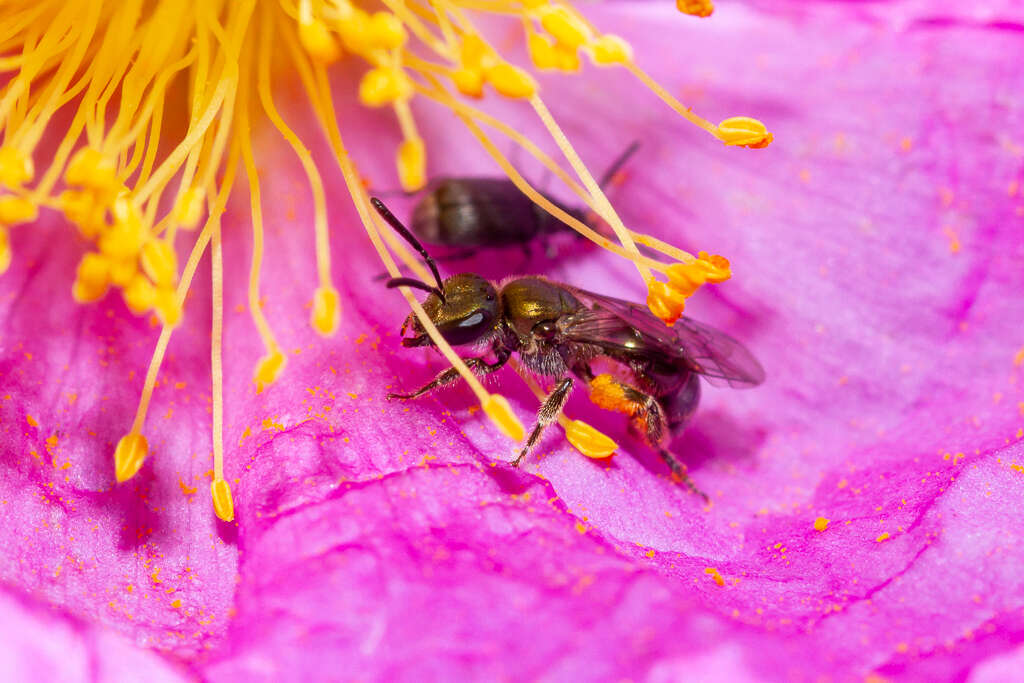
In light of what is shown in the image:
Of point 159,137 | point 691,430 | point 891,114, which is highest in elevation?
point 891,114

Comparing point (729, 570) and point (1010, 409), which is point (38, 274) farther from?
Answer: point (1010, 409)

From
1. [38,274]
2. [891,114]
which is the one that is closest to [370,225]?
[38,274]

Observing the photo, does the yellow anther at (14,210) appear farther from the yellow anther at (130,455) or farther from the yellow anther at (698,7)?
the yellow anther at (698,7)

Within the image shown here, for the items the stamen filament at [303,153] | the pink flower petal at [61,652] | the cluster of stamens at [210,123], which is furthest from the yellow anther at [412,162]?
the pink flower petal at [61,652]

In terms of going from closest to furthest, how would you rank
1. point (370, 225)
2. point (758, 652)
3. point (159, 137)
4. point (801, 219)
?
1. point (758, 652)
2. point (370, 225)
3. point (159, 137)
4. point (801, 219)

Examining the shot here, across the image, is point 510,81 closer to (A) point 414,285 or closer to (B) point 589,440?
(A) point 414,285

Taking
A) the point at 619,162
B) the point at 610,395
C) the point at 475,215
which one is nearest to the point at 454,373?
the point at 610,395
